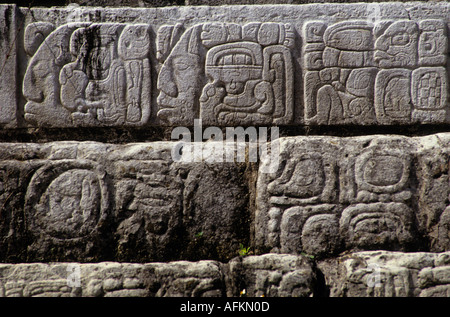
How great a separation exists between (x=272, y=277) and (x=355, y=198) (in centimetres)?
70

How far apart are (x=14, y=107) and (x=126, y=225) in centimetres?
115

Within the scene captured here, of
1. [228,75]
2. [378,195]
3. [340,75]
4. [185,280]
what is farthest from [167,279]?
[340,75]

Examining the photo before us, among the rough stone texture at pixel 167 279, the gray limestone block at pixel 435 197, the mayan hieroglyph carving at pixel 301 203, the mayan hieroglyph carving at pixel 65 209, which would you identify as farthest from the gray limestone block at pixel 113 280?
the gray limestone block at pixel 435 197

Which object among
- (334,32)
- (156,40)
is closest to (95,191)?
(156,40)

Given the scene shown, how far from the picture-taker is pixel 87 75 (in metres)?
2.82

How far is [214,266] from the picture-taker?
2.17 meters

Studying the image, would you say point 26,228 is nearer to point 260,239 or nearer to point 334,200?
point 260,239

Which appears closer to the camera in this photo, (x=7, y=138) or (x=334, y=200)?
(x=334, y=200)

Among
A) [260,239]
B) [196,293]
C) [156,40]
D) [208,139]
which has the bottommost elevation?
[196,293]

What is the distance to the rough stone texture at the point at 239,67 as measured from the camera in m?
2.77

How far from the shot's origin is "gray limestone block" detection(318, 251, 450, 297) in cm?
205

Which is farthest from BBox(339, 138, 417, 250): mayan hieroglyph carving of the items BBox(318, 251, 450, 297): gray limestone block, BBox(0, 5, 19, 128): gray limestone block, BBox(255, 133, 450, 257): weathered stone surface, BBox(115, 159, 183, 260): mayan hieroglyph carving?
BBox(0, 5, 19, 128): gray limestone block

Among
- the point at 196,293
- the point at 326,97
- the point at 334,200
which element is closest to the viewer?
the point at 196,293

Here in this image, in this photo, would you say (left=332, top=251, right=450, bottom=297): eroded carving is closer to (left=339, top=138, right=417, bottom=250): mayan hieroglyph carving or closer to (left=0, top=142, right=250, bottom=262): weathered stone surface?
(left=339, top=138, right=417, bottom=250): mayan hieroglyph carving
